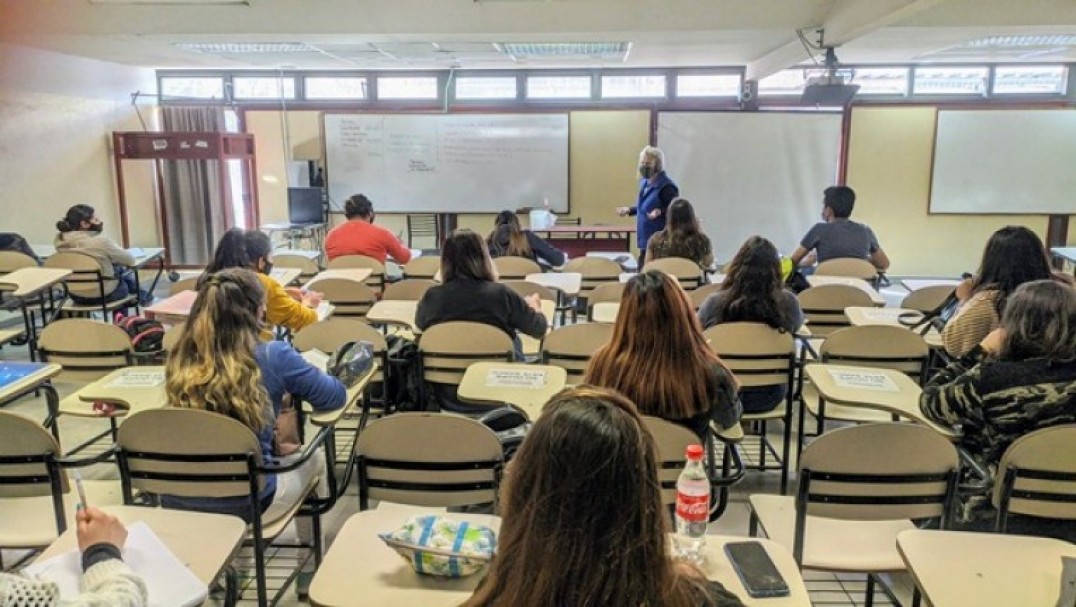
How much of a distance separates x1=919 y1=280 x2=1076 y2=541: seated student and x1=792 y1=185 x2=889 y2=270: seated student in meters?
3.17

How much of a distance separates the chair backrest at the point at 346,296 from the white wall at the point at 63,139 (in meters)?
4.25

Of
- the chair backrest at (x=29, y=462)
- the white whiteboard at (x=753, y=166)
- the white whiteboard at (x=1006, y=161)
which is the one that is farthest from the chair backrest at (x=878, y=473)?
the white whiteboard at (x=1006, y=161)

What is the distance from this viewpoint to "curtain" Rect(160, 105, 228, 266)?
8.84 metres

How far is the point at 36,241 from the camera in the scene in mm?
A: 7035

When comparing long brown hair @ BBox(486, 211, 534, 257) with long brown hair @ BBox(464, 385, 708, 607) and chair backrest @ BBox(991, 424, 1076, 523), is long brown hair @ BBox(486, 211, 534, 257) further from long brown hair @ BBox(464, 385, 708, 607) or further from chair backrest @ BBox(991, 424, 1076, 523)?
long brown hair @ BBox(464, 385, 708, 607)

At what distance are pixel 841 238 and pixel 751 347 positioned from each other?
2.67 m

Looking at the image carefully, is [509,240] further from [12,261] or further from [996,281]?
[12,261]

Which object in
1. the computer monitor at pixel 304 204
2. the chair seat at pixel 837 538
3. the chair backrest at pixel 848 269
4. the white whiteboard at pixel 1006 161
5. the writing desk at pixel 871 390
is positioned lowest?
the chair seat at pixel 837 538

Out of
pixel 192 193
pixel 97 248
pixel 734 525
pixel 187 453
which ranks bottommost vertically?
pixel 734 525

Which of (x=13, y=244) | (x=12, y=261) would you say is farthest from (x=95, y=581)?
(x=13, y=244)

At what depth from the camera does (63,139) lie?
7465mm

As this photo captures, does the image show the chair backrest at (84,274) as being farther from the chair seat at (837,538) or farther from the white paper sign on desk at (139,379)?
the chair seat at (837,538)

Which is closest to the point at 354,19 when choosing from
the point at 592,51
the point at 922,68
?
the point at 592,51

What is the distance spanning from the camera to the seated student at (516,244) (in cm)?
546
